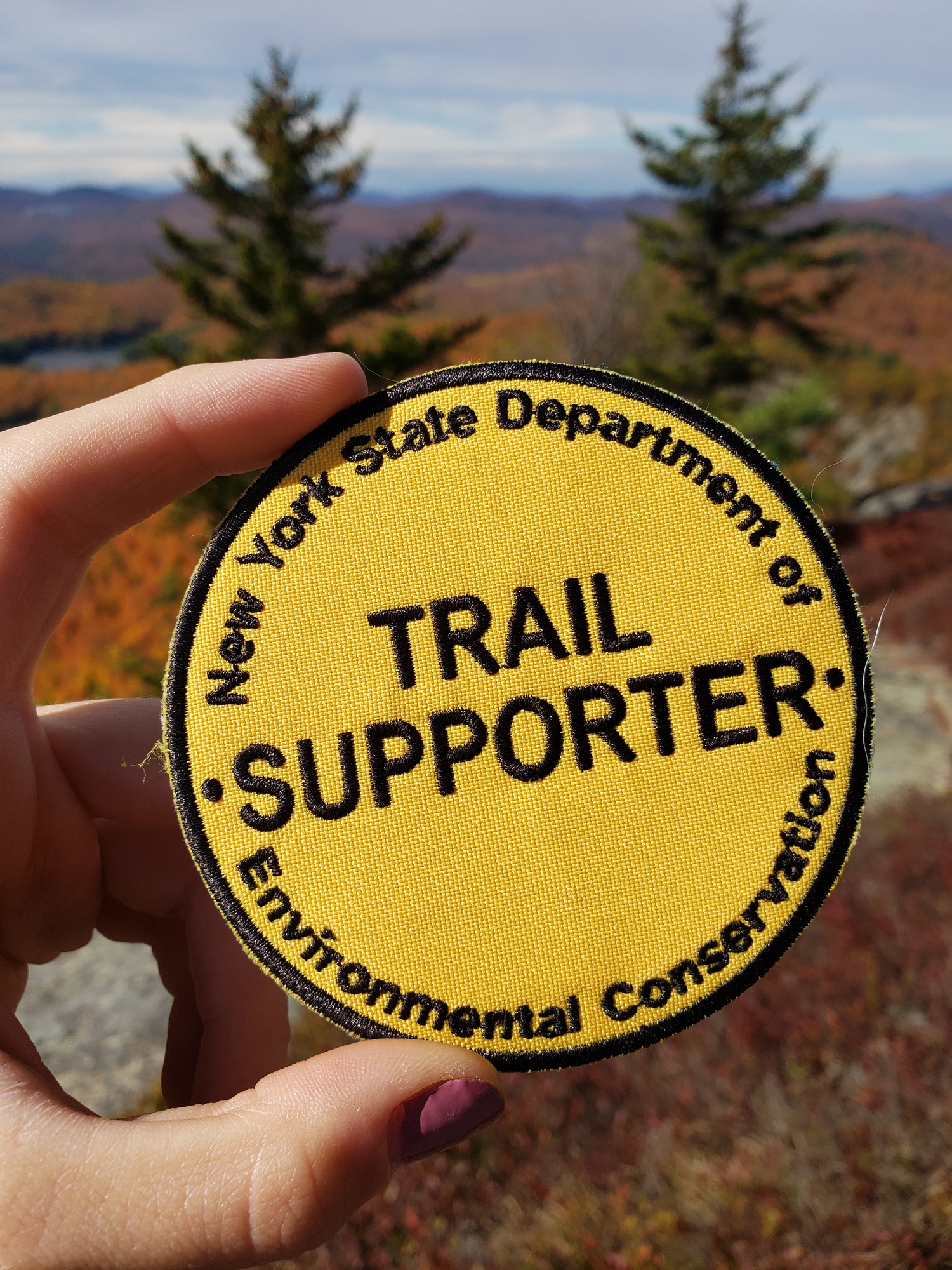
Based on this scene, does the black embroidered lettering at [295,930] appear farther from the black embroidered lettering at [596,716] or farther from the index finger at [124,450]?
the index finger at [124,450]

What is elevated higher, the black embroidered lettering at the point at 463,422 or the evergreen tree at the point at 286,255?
the evergreen tree at the point at 286,255

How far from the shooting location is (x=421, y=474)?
1316 millimetres

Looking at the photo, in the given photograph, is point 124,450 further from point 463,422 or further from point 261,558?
point 463,422

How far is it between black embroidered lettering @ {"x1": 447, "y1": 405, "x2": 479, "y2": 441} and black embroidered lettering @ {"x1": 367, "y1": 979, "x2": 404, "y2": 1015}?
2.99ft

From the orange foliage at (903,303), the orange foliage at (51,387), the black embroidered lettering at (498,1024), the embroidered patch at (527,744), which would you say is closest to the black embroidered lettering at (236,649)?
the embroidered patch at (527,744)

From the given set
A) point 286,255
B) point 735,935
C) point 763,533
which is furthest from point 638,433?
point 286,255

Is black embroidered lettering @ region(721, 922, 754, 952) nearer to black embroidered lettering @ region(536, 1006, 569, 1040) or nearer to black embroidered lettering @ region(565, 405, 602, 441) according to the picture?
black embroidered lettering @ region(536, 1006, 569, 1040)

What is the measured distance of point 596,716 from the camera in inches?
50.9

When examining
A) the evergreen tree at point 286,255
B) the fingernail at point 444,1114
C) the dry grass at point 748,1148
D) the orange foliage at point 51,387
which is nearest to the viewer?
the fingernail at point 444,1114

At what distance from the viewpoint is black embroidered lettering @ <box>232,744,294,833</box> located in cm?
129

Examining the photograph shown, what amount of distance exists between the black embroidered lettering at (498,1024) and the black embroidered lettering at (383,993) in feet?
0.48

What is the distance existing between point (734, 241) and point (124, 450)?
13.6 meters

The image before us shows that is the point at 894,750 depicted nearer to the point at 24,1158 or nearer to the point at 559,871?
the point at 559,871

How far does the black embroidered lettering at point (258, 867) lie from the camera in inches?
50.6
